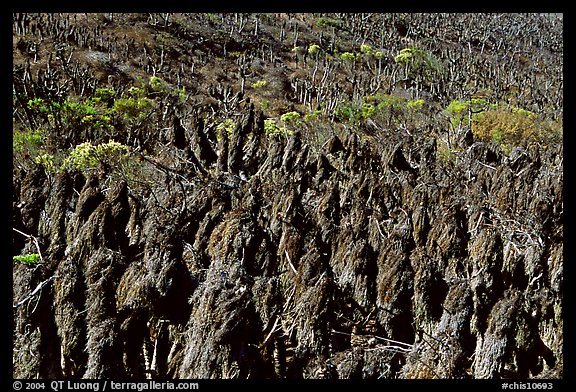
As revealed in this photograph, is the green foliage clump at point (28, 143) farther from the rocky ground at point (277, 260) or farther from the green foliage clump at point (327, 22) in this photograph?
the green foliage clump at point (327, 22)

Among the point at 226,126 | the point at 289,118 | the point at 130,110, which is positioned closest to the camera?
the point at 226,126

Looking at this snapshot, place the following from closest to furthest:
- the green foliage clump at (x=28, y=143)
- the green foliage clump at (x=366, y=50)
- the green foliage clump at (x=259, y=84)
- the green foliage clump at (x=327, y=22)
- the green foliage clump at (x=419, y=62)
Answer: the green foliage clump at (x=28, y=143) → the green foliage clump at (x=259, y=84) → the green foliage clump at (x=419, y=62) → the green foliage clump at (x=366, y=50) → the green foliage clump at (x=327, y=22)

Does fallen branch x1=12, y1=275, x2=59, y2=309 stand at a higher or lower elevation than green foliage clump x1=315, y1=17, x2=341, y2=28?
lower

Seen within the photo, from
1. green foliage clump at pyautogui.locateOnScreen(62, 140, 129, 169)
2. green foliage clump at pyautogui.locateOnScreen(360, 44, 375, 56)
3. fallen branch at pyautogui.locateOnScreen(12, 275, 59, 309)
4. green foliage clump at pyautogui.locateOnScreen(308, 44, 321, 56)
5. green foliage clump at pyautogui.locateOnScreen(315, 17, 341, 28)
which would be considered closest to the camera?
fallen branch at pyautogui.locateOnScreen(12, 275, 59, 309)

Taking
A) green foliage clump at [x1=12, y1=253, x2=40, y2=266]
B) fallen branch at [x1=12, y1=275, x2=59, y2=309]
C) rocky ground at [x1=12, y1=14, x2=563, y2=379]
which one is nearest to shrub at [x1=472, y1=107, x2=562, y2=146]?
rocky ground at [x1=12, y1=14, x2=563, y2=379]

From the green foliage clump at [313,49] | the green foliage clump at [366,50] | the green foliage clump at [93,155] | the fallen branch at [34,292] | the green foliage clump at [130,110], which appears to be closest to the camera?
the fallen branch at [34,292]

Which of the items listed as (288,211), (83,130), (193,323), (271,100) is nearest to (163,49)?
(271,100)

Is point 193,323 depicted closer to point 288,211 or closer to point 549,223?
point 288,211

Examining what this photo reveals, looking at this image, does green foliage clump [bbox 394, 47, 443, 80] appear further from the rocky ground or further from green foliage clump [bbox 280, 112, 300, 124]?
the rocky ground

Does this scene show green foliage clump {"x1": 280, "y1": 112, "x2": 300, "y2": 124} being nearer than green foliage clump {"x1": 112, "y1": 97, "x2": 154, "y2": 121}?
No

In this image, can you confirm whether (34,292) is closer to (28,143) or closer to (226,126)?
(28,143)

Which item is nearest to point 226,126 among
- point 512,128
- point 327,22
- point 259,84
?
point 512,128

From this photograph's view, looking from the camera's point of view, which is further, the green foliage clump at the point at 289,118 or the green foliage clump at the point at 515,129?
the green foliage clump at the point at 289,118

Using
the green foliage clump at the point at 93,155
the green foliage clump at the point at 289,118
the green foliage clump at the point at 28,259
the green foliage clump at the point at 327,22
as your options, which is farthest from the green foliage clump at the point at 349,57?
the green foliage clump at the point at 28,259
